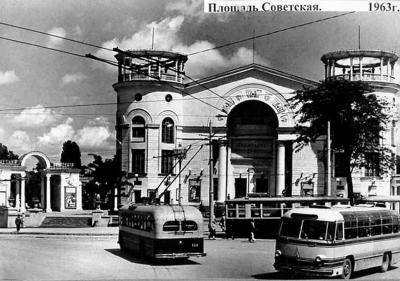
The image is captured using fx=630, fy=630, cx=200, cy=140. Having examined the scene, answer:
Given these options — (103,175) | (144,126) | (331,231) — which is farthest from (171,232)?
(144,126)

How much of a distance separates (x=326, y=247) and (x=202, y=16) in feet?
28.6

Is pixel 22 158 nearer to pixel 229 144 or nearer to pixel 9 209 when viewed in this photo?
pixel 9 209

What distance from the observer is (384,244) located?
65.3ft

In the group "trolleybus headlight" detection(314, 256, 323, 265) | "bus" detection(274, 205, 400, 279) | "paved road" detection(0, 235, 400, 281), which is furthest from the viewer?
"paved road" detection(0, 235, 400, 281)

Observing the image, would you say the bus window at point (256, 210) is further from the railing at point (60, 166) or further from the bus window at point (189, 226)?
the railing at point (60, 166)

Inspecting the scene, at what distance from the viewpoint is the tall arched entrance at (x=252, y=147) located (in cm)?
5406

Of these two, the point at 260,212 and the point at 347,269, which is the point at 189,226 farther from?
the point at 260,212

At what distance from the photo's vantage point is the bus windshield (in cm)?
1739

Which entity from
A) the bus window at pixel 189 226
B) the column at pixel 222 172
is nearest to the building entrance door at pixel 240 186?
the column at pixel 222 172

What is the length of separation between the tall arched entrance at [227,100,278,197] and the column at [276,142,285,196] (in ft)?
2.31

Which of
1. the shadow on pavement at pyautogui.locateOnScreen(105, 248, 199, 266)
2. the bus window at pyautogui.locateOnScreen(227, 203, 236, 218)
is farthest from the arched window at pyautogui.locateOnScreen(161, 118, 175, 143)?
the shadow on pavement at pyautogui.locateOnScreen(105, 248, 199, 266)

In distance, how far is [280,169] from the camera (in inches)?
2106

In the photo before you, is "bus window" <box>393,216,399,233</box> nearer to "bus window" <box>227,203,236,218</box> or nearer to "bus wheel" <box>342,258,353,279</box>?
"bus wheel" <box>342,258,353,279</box>

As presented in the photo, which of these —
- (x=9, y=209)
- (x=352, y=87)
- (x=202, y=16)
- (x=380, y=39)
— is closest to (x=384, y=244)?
(x=380, y=39)
